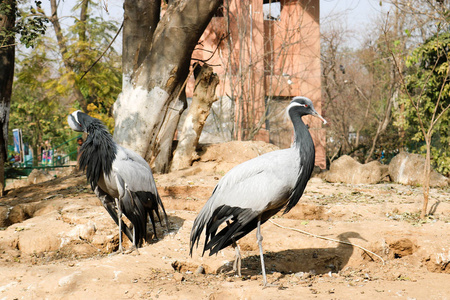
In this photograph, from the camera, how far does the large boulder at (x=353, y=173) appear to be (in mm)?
10344

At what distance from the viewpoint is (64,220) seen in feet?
19.9

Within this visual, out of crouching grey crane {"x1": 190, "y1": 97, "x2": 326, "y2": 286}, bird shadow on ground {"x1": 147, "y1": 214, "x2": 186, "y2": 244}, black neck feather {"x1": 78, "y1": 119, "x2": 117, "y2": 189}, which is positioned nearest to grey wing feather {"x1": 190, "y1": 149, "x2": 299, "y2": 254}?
crouching grey crane {"x1": 190, "y1": 97, "x2": 326, "y2": 286}

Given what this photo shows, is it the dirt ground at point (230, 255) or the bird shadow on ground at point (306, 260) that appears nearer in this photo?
the dirt ground at point (230, 255)

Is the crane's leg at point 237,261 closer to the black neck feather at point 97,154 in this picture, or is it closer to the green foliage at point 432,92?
the black neck feather at point 97,154

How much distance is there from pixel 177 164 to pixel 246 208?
5.73 metres

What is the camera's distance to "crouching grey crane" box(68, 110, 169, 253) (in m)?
5.17

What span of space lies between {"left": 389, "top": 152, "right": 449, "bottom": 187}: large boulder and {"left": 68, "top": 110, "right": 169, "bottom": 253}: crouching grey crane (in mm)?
6732

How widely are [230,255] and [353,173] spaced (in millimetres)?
5903

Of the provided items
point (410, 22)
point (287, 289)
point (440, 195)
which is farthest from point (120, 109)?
point (410, 22)

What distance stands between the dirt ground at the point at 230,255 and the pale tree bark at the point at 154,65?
1163mm

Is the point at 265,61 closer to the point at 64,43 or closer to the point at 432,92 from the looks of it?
the point at 432,92

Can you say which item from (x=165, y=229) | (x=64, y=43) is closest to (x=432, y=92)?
(x=165, y=229)

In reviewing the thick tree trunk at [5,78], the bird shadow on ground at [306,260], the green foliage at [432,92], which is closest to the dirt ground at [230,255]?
the bird shadow on ground at [306,260]

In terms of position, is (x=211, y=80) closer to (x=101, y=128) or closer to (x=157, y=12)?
(x=157, y=12)
